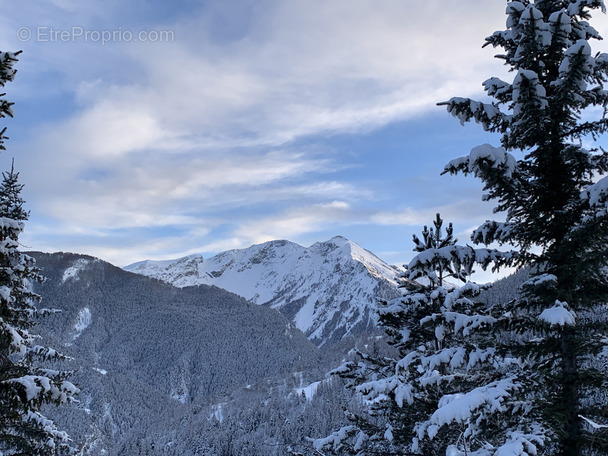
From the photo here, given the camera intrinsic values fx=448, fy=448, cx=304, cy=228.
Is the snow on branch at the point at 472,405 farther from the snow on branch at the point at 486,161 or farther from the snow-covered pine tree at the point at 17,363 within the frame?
the snow-covered pine tree at the point at 17,363

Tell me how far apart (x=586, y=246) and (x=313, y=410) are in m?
168

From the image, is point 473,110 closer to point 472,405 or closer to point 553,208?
point 553,208

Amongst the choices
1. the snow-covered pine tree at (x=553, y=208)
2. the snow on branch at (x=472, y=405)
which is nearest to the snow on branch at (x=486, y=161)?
the snow-covered pine tree at (x=553, y=208)

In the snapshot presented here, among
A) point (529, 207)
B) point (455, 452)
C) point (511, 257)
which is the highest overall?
point (529, 207)

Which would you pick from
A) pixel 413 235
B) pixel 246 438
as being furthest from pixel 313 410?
pixel 413 235

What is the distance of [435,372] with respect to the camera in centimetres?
886

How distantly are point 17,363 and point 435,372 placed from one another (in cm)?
1277

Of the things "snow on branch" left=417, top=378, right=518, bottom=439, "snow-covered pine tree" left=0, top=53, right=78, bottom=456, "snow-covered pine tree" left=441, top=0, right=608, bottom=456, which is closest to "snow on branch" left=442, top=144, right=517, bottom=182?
"snow-covered pine tree" left=441, top=0, right=608, bottom=456

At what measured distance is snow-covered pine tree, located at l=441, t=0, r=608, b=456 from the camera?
6.99 m

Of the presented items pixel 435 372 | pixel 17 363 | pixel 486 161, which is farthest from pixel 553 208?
pixel 17 363

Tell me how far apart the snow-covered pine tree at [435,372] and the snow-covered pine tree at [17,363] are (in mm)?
6098

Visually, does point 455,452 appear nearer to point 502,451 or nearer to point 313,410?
point 502,451

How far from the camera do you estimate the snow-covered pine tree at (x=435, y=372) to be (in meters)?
6.98

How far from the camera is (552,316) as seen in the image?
6.48m
